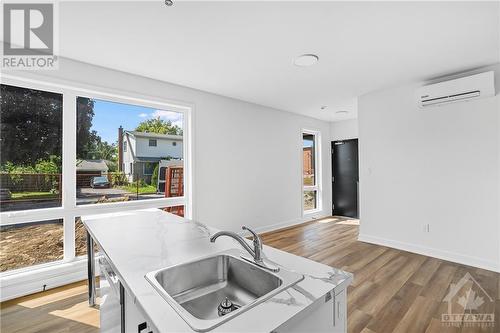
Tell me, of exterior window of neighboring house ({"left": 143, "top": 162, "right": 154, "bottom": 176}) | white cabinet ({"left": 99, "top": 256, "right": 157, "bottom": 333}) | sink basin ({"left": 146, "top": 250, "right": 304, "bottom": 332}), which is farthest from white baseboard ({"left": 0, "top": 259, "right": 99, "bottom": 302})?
sink basin ({"left": 146, "top": 250, "right": 304, "bottom": 332})

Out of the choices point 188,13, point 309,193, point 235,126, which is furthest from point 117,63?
point 309,193

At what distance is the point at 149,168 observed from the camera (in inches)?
→ 133

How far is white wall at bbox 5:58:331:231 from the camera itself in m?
3.10

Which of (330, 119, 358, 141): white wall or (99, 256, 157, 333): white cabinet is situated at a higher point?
(330, 119, 358, 141): white wall

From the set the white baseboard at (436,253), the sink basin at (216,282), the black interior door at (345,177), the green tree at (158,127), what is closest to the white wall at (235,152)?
the green tree at (158,127)

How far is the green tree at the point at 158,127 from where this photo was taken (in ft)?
11.0

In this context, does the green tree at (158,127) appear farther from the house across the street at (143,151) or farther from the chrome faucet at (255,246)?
the chrome faucet at (255,246)

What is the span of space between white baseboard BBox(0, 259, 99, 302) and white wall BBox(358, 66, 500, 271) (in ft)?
13.2

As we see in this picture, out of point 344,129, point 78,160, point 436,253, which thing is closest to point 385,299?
point 436,253

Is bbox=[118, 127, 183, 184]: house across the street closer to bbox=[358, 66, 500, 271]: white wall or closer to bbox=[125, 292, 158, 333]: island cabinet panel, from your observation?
bbox=[125, 292, 158, 333]: island cabinet panel

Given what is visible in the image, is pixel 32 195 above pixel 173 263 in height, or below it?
above

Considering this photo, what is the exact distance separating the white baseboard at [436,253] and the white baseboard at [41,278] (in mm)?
3981

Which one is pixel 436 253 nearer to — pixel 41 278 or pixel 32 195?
pixel 41 278

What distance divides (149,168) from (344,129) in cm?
462
